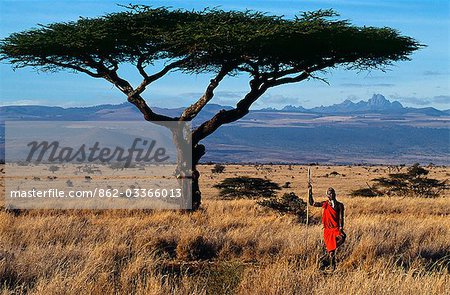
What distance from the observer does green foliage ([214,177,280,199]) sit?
3419 centimetres

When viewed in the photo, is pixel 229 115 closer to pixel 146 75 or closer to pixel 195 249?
pixel 146 75

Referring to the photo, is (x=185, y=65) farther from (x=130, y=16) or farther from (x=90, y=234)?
(x=90, y=234)

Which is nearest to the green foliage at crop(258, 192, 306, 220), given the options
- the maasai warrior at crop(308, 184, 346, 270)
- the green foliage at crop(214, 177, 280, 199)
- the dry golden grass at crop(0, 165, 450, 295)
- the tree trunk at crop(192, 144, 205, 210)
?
the dry golden grass at crop(0, 165, 450, 295)

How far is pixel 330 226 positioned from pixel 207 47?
7.75 meters

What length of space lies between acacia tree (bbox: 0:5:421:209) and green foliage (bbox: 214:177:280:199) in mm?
15090

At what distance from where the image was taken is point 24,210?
18.2 metres

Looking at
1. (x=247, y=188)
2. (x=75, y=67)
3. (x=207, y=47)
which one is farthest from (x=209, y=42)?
(x=247, y=188)

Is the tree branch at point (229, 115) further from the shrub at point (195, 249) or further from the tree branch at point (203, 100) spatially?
the shrub at point (195, 249)

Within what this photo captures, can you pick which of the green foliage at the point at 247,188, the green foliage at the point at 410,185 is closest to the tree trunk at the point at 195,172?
the green foliage at the point at 247,188

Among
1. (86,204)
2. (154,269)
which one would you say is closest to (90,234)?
(154,269)

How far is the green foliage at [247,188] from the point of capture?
34188 mm

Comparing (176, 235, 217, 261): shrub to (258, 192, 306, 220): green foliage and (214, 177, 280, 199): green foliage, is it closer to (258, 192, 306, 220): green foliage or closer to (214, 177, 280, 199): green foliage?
(258, 192, 306, 220): green foliage

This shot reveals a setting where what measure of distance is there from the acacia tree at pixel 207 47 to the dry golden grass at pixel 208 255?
3567 millimetres

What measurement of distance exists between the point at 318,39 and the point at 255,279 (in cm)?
1080
